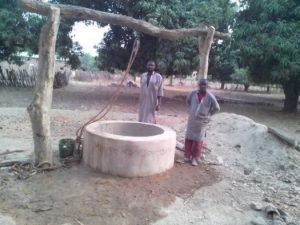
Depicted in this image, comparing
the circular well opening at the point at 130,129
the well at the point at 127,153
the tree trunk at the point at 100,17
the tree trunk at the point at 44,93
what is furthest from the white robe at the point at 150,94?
the tree trunk at the point at 44,93

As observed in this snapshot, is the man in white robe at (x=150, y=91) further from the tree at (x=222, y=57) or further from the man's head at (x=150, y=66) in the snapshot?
the tree at (x=222, y=57)

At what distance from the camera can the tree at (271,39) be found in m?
10.9

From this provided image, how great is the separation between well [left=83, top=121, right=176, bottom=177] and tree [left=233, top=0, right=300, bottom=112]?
720 cm

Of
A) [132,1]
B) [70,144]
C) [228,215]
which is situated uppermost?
[132,1]

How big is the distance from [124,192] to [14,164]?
1.90 metres

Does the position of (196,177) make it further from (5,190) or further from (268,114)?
(268,114)

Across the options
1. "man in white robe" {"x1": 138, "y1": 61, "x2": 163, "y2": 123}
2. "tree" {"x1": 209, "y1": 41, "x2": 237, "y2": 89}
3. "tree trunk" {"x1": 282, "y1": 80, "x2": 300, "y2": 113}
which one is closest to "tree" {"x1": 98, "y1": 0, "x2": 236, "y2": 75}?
"tree" {"x1": 209, "y1": 41, "x2": 237, "y2": 89}

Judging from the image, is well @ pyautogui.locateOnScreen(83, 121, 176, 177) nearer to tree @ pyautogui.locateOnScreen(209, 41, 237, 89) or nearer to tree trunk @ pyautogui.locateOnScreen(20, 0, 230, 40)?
tree trunk @ pyautogui.locateOnScreen(20, 0, 230, 40)

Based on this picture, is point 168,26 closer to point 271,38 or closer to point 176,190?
point 271,38

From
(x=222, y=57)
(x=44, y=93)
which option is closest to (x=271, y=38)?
(x=222, y=57)

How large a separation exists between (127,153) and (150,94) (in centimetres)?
193

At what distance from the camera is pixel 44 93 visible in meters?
5.09

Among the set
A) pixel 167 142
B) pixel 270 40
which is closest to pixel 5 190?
pixel 167 142

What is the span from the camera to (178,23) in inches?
509
